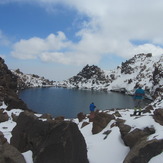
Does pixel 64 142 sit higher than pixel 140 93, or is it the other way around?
pixel 140 93

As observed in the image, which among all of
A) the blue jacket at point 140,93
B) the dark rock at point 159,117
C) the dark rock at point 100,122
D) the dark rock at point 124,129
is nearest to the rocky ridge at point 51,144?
the dark rock at point 124,129

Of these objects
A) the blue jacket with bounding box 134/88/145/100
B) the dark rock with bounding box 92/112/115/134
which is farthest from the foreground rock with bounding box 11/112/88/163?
the blue jacket with bounding box 134/88/145/100

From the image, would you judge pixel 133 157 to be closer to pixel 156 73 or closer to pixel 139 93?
pixel 139 93

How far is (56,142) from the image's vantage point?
38.9 feet

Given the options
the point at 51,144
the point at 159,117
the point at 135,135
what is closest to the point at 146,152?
the point at 135,135

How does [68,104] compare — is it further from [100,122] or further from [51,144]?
[51,144]

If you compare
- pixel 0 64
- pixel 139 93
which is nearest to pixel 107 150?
pixel 139 93

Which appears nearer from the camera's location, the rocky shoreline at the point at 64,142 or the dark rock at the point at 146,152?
the dark rock at the point at 146,152

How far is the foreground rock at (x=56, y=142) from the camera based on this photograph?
11672 millimetres

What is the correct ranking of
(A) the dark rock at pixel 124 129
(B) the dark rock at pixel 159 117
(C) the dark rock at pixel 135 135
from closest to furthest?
(C) the dark rock at pixel 135 135
(A) the dark rock at pixel 124 129
(B) the dark rock at pixel 159 117

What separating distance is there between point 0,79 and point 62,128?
6130 cm

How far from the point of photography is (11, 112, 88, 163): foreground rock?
11672 millimetres

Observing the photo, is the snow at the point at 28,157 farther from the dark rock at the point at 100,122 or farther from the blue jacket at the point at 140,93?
the blue jacket at the point at 140,93

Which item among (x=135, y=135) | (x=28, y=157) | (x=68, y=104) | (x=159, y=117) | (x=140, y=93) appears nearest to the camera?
(x=28, y=157)
